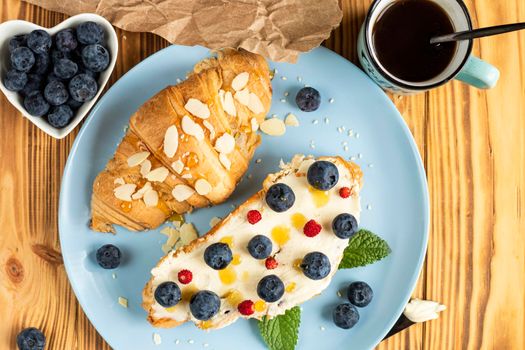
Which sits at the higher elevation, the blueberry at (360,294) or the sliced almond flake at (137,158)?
the sliced almond flake at (137,158)

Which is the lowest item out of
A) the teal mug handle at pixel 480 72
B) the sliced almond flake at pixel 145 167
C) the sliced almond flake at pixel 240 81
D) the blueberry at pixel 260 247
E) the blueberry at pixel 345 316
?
the blueberry at pixel 345 316

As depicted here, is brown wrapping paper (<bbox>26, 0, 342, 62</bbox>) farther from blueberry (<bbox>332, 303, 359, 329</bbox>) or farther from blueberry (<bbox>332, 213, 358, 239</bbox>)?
blueberry (<bbox>332, 303, 359, 329</bbox>)

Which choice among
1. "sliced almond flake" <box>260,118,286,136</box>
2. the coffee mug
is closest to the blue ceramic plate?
"sliced almond flake" <box>260,118,286,136</box>

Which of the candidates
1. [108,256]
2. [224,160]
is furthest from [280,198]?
[108,256]

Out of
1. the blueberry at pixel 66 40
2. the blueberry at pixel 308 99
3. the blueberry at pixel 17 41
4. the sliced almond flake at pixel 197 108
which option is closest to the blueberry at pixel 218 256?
Answer: the sliced almond flake at pixel 197 108

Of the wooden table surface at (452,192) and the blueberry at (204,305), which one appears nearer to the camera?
the blueberry at (204,305)

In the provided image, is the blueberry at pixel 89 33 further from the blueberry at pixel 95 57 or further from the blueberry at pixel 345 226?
the blueberry at pixel 345 226
